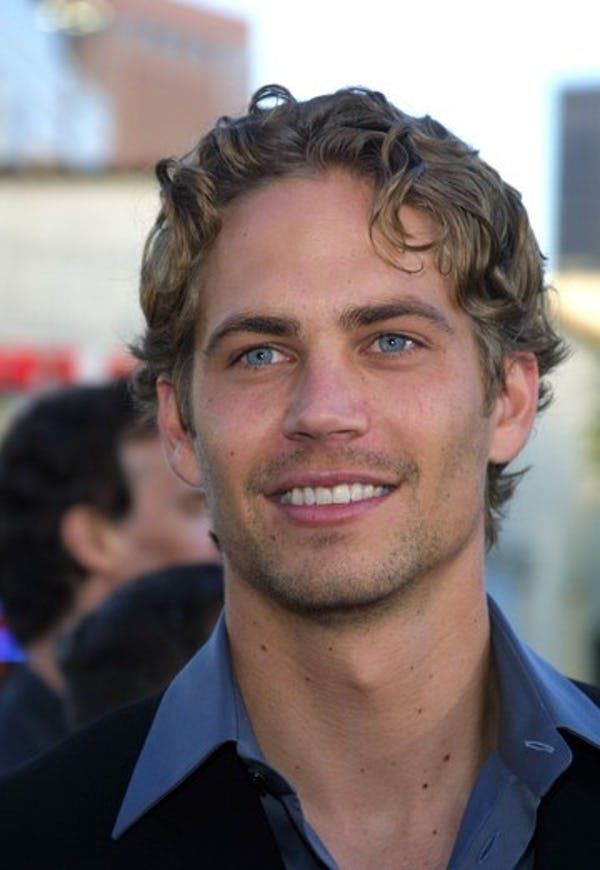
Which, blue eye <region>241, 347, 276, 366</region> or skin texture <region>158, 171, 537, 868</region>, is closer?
skin texture <region>158, 171, 537, 868</region>

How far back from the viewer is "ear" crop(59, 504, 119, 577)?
5.35m

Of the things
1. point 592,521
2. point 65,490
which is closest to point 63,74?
point 592,521

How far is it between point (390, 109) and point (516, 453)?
24.0 inches

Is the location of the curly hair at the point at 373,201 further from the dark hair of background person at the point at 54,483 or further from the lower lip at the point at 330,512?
the dark hair of background person at the point at 54,483

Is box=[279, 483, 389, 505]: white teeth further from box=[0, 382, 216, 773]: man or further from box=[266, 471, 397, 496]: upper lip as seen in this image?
box=[0, 382, 216, 773]: man

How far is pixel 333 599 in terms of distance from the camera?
2.79 meters

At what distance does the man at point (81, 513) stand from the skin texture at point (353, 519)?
2.32m

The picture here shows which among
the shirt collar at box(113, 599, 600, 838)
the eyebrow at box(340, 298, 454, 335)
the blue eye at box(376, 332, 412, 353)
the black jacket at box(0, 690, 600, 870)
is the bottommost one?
the black jacket at box(0, 690, 600, 870)

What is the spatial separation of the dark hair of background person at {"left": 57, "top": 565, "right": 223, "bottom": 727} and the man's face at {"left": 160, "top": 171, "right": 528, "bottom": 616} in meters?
1.15

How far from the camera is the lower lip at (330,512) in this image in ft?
9.21

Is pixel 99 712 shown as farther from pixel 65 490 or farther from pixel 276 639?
pixel 65 490

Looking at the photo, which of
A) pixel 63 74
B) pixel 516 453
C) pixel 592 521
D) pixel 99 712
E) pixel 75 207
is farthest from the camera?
pixel 63 74

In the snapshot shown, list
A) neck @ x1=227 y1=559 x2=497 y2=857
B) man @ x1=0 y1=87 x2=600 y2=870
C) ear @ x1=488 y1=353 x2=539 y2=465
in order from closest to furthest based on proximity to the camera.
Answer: man @ x1=0 y1=87 x2=600 y2=870 → neck @ x1=227 y1=559 x2=497 y2=857 → ear @ x1=488 y1=353 x2=539 y2=465

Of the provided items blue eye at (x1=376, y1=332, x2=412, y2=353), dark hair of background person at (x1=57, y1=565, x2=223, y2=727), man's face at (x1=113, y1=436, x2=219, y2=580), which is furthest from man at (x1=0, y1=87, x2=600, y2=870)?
man's face at (x1=113, y1=436, x2=219, y2=580)
